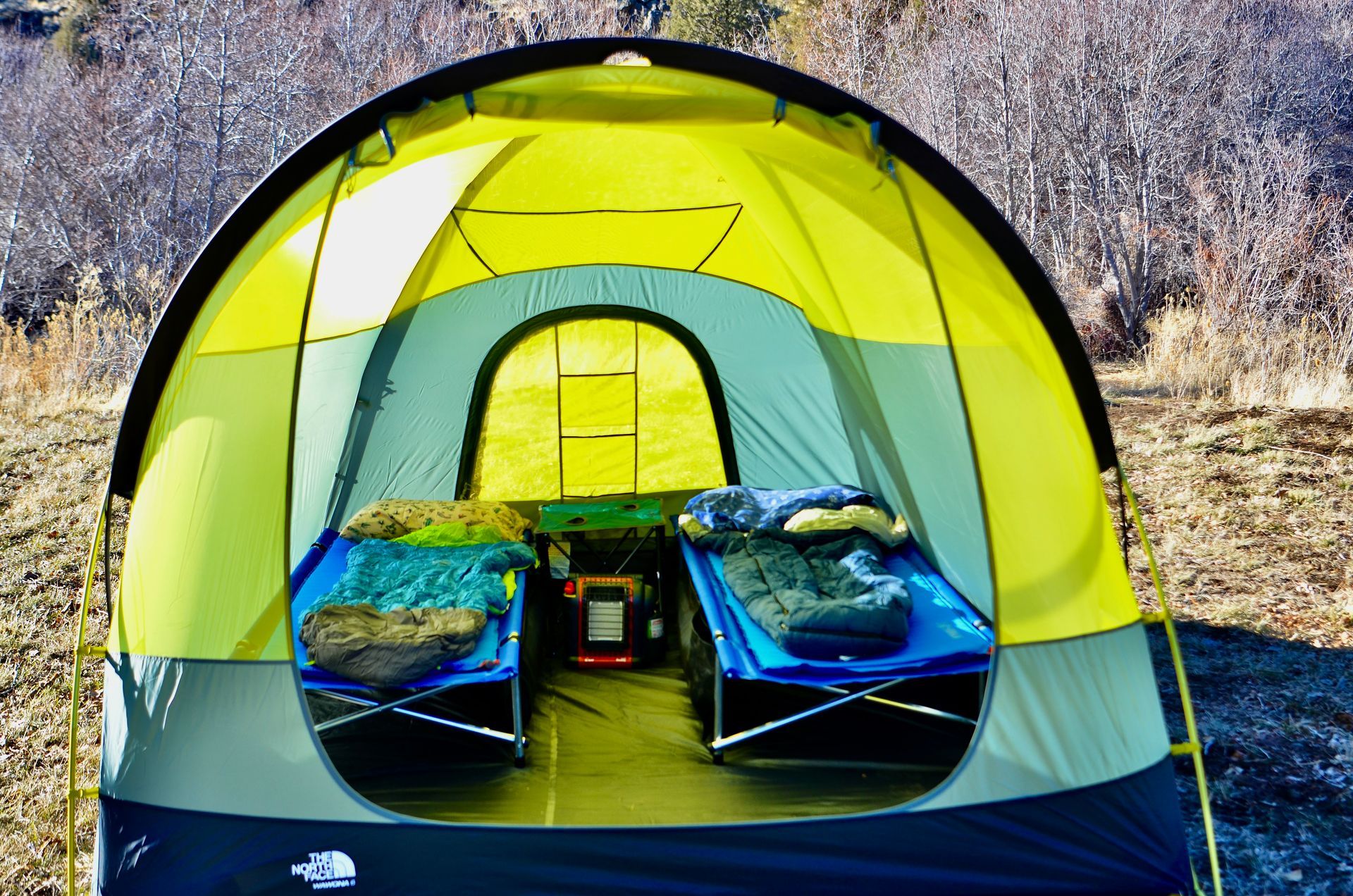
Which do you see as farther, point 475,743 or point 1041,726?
point 475,743

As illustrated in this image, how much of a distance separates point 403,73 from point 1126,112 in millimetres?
11565

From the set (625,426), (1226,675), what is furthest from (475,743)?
(1226,675)

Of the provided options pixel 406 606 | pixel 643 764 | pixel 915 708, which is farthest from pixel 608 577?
pixel 915 708

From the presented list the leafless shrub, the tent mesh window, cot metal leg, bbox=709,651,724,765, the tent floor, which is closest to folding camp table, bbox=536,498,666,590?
the tent mesh window

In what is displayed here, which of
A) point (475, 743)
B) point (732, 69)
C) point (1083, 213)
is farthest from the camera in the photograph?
point (1083, 213)

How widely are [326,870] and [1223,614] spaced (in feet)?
12.1

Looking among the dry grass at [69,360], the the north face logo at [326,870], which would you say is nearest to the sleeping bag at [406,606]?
the the north face logo at [326,870]

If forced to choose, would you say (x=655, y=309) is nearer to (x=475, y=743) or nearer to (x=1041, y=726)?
(x=475, y=743)

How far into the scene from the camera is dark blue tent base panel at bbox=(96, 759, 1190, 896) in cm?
238

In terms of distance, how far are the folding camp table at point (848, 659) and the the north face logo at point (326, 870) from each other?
3.85 ft

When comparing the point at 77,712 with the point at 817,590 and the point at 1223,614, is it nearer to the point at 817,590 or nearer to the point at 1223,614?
the point at 817,590

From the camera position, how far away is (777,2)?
24.2 meters

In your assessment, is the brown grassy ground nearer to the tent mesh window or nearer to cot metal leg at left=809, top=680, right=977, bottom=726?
cot metal leg at left=809, top=680, right=977, bottom=726

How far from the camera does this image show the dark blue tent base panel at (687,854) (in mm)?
2377
